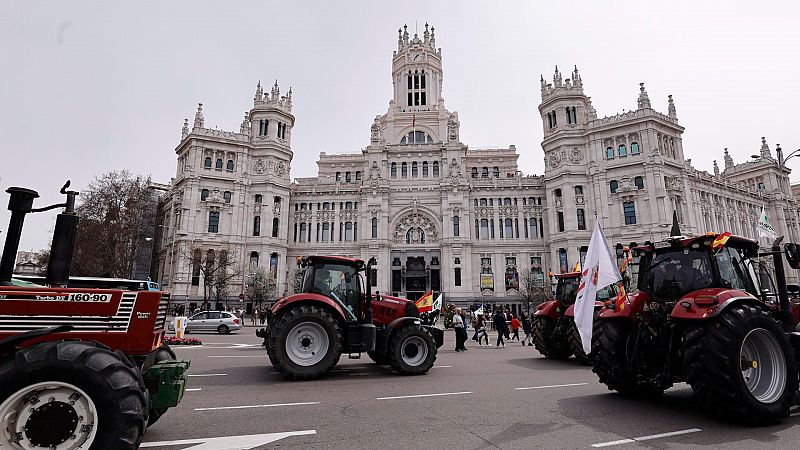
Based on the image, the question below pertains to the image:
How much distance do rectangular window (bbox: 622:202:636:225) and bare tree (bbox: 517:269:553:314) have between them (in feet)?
41.9

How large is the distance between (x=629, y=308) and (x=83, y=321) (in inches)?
321

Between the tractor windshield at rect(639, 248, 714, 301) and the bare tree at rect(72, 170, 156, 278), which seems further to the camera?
the bare tree at rect(72, 170, 156, 278)

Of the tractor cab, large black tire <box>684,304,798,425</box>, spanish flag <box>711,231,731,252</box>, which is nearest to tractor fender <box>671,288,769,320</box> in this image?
large black tire <box>684,304,798,425</box>

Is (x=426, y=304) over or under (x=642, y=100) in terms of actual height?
under

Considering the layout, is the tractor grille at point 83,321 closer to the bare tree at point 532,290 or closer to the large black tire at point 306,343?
the large black tire at point 306,343

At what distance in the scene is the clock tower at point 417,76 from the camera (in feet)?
230

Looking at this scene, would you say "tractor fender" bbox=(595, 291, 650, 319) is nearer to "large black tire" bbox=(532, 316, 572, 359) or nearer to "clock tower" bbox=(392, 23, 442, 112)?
"large black tire" bbox=(532, 316, 572, 359)

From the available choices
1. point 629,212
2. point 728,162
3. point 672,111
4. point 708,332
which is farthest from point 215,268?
point 728,162

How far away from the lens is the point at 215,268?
150 feet

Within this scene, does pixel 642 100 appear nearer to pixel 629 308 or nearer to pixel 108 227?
pixel 629 308

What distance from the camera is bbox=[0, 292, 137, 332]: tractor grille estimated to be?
4.23 meters

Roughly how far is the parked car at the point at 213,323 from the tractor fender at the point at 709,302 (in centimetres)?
2851

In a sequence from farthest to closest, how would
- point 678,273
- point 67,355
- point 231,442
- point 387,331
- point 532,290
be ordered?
point 532,290 → point 387,331 → point 678,273 → point 231,442 → point 67,355

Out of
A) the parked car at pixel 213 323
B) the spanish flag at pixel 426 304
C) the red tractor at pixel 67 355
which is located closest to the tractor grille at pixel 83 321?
the red tractor at pixel 67 355
